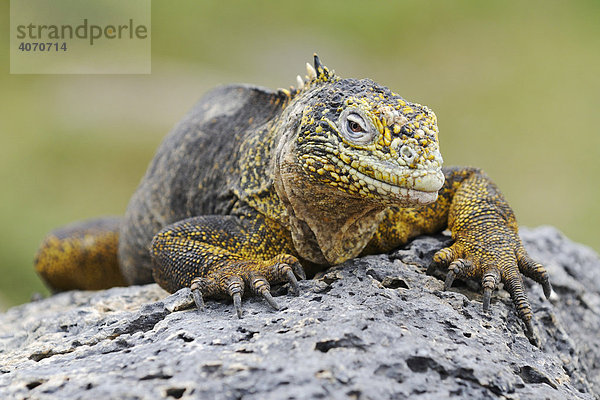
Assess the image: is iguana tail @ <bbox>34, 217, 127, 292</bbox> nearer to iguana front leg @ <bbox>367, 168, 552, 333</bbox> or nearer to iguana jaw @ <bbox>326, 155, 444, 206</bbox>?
iguana front leg @ <bbox>367, 168, 552, 333</bbox>

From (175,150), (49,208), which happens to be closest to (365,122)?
(175,150)

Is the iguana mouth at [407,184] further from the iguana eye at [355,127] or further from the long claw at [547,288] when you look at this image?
the long claw at [547,288]

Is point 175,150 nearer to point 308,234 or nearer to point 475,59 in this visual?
point 308,234

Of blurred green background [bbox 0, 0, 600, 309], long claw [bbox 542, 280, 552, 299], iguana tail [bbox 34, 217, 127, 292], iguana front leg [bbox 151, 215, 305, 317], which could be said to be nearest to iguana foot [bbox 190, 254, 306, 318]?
iguana front leg [bbox 151, 215, 305, 317]

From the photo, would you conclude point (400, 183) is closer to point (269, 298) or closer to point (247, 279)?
point (269, 298)

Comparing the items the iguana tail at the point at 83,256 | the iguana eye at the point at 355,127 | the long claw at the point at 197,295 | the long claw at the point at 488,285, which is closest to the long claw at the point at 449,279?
the long claw at the point at 488,285

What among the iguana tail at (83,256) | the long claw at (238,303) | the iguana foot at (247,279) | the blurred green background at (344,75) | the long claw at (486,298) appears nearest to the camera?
the long claw at (238,303)

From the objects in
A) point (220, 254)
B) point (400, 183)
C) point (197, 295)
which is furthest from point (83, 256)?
point (400, 183)
